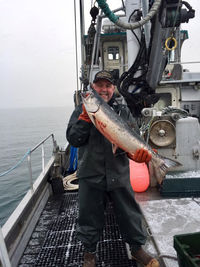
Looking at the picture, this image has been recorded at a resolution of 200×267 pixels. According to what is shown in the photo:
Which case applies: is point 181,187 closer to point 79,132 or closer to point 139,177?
point 139,177

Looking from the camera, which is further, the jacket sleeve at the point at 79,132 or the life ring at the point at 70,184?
the life ring at the point at 70,184

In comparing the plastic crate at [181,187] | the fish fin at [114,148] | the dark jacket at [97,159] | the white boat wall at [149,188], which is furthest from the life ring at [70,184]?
the fish fin at [114,148]

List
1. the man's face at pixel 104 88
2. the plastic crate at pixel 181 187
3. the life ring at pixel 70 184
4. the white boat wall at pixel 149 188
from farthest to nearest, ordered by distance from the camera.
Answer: the life ring at pixel 70 184, the plastic crate at pixel 181 187, the white boat wall at pixel 149 188, the man's face at pixel 104 88

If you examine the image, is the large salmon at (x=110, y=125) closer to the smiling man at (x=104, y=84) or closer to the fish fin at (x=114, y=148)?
the fish fin at (x=114, y=148)

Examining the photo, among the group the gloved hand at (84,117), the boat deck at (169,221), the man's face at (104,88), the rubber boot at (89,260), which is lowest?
the rubber boot at (89,260)

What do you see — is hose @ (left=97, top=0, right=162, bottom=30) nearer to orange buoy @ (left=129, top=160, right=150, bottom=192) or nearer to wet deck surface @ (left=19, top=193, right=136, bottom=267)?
orange buoy @ (left=129, top=160, right=150, bottom=192)

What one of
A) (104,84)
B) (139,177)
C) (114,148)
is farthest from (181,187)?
(104,84)

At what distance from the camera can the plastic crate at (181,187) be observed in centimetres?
428

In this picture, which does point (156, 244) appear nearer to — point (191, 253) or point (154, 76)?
point (191, 253)

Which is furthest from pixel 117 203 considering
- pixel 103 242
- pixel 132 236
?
pixel 103 242

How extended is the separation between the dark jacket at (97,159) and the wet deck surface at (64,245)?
1.21 metres

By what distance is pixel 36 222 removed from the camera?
3.99 metres

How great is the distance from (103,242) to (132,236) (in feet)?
3.02

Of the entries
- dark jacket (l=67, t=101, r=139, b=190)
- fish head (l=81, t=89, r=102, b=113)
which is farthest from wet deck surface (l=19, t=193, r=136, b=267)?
fish head (l=81, t=89, r=102, b=113)
